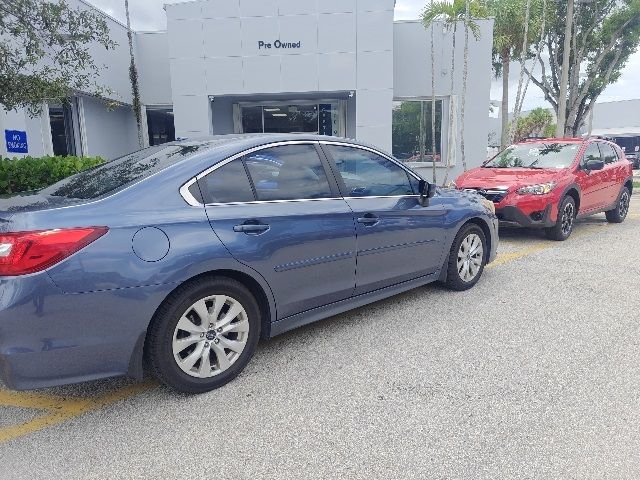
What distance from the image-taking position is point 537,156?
7754 mm

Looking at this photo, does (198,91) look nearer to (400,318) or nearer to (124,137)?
(124,137)

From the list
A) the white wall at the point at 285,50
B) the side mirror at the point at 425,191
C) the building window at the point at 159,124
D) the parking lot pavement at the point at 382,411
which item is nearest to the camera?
the parking lot pavement at the point at 382,411

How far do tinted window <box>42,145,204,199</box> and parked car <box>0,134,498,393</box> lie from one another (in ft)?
0.06

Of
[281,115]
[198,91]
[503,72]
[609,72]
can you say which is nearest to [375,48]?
[281,115]

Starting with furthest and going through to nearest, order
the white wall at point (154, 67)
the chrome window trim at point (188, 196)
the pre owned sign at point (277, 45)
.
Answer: the white wall at point (154, 67) → the pre owned sign at point (277, 45) → the chrome window trim at point (188, 196)

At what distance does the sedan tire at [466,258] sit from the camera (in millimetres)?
4625

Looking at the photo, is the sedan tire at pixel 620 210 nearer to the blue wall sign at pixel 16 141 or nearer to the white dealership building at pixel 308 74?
the white dealership building at pixel 308 74

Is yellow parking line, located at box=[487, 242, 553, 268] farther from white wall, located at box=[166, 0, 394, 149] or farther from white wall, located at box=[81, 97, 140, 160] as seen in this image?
white wall, located at box=[81, 97, 140, 160]

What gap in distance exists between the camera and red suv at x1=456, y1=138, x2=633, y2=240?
6.70 meters

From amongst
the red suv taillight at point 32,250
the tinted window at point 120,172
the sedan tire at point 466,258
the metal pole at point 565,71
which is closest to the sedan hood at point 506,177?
the sedan tire at point 466,258

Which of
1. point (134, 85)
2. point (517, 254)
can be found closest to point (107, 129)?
point (134, 85)

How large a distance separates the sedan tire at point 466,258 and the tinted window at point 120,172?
8.85 feet

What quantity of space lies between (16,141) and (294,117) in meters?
8.15

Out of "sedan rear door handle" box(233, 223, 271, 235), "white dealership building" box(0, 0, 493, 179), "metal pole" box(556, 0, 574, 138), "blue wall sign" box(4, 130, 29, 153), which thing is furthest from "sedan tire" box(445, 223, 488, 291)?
"metal pole" box(556, 0, 574, 138)
